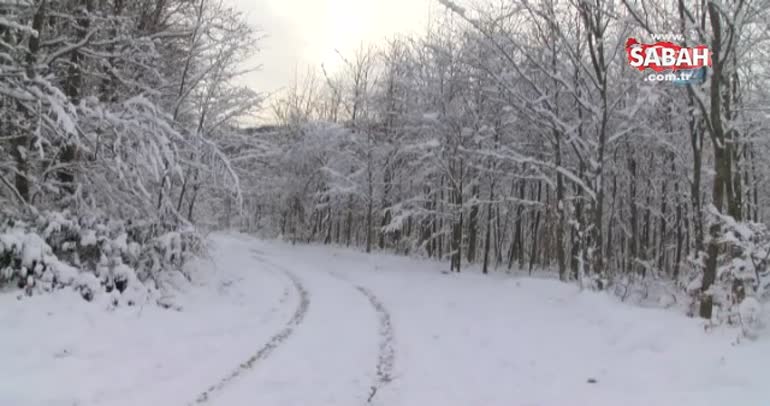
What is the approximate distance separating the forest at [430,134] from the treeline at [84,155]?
0.15 ft

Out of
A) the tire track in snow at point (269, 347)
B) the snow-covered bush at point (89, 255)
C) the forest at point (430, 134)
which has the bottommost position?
the tire track in snow at point (269, 347)

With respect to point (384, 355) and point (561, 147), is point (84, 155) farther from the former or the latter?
point (561, 147)

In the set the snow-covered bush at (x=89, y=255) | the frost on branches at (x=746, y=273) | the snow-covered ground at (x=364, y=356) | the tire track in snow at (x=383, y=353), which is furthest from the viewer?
the snow-covered bush at (x=89, y=255)

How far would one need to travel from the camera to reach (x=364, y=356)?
6742 millimetres

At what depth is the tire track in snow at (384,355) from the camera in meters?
5.55

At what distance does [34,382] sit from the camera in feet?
16.5

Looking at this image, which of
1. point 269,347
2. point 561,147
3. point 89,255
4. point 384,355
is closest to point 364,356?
point 384,355

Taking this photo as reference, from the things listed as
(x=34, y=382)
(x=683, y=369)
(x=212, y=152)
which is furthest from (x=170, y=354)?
(x=683, y=369)

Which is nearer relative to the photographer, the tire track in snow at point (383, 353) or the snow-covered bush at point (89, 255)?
the tire track in snow at point (383, 353)

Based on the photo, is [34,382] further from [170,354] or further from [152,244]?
[152,244]

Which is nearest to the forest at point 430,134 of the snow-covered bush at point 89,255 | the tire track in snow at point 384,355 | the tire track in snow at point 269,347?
the snow-covered bush at point 89,255

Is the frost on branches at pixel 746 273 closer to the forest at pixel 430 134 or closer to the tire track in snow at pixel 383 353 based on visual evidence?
the forest at pixel 430 134

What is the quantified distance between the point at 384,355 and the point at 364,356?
0.96ft

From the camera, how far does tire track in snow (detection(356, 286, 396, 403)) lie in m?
5.55
